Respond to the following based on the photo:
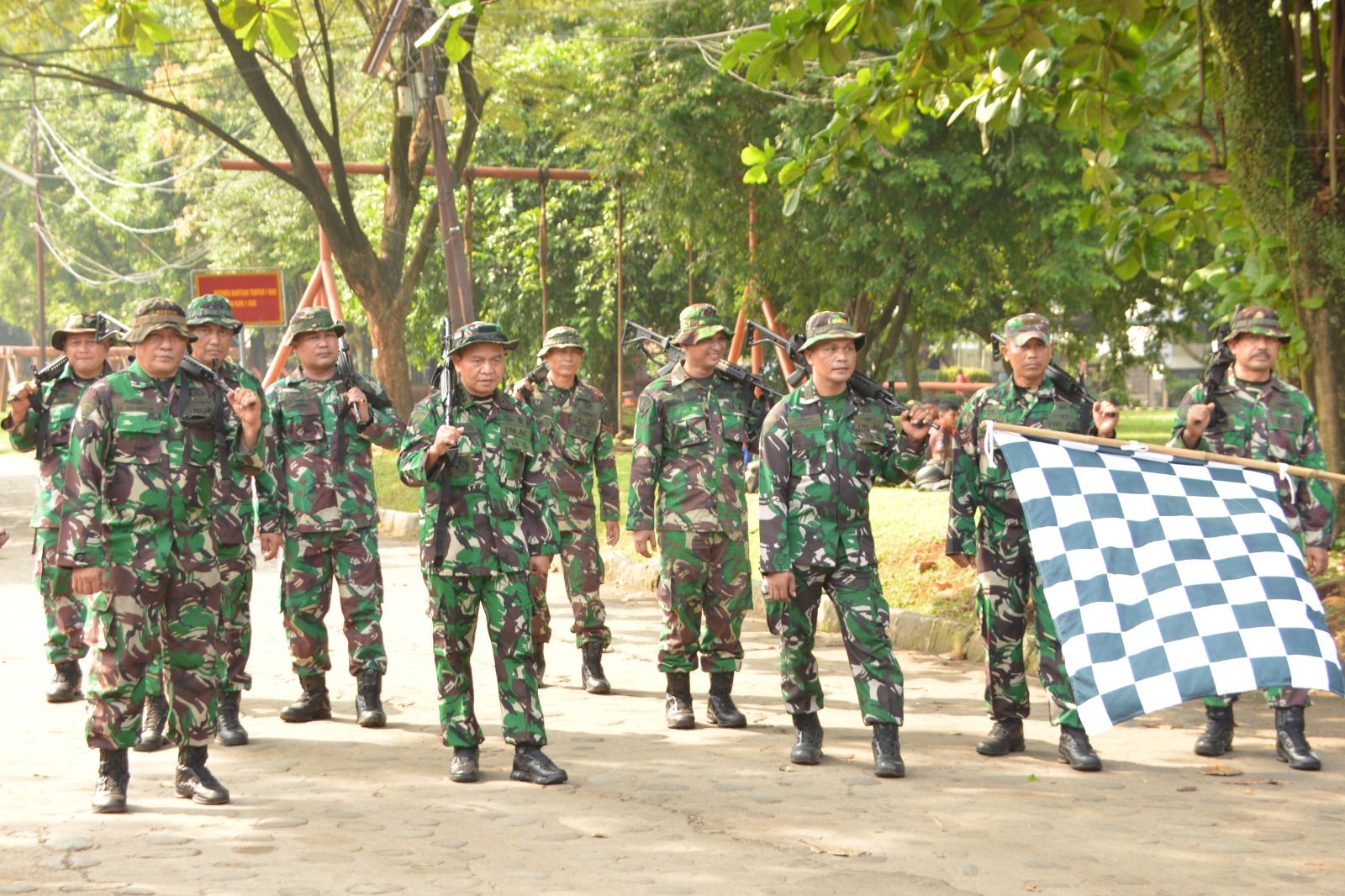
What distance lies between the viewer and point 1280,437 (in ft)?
26.0

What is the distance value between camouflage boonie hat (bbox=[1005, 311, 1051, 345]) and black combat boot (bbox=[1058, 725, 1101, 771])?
1946mm

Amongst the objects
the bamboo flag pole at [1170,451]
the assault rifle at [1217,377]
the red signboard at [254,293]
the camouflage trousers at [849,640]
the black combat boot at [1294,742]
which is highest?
the red signboard at [254,293]

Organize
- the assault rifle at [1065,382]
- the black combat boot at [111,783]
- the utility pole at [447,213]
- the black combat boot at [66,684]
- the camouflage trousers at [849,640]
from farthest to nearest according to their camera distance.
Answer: the utility pole at [447,213], the black combat boot at [66,684], the assault rifle at [1065,382], the camouflage trousers at [849,640], the black combat boot at [111,783]

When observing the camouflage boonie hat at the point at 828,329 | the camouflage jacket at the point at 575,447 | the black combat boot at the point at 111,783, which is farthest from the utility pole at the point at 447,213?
the black combat boot at the point at 111,783

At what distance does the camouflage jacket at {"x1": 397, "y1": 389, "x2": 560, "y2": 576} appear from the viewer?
23.2 feet

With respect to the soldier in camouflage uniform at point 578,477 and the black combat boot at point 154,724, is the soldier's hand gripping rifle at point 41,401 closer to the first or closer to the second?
the black combat boot at point 154,724

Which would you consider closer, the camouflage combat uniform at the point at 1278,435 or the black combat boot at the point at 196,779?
the black combat boot at the point at 196,779

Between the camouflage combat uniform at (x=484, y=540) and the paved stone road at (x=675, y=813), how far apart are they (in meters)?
0.40

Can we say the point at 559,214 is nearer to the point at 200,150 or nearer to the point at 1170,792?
the point at 200,150

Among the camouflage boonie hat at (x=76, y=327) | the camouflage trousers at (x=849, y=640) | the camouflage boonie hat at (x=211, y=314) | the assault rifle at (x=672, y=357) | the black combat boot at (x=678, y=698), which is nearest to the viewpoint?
the camouflage trousers at (x=849, y=640)

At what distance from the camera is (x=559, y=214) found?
102 ft

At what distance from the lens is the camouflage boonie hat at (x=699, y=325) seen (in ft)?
27.7

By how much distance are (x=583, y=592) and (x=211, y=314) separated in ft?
9.58

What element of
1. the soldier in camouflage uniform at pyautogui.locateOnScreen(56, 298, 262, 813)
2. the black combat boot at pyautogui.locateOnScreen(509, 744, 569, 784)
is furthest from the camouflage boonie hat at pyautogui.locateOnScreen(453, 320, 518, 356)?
the black combat boot at pyautogui.locateOnScreen(509, 744, 569, 784)
